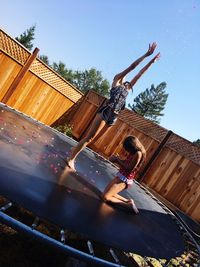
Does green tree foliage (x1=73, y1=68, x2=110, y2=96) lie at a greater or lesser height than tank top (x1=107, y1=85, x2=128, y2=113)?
greater

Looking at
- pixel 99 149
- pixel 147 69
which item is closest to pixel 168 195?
pixel 99 149

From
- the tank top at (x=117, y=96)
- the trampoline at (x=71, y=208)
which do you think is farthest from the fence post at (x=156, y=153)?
the tank top at (x=117, y=96)

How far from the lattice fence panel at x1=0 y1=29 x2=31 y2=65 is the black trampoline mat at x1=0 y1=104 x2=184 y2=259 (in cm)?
300

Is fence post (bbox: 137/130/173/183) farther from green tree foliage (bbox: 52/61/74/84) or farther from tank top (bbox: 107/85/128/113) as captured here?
green tree foliage (bbox: 52/61/74/84)

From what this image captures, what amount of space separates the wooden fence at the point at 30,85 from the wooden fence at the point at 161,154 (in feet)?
2.37

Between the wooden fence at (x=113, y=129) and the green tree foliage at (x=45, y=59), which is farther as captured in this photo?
the green tree foliage at (x=45, y=59)

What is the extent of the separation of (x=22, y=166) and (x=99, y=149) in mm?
6214

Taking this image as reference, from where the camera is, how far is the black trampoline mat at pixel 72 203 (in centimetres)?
230

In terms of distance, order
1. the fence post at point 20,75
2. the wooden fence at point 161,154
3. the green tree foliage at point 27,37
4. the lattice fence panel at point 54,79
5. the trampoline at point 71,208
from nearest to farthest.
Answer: the trampoline at point 71,208 < the wooden fence at point 161,154 < the fence post at point 20,75 < the lattice fence panel at point 54,79 < the green tree foliage at point 27,37

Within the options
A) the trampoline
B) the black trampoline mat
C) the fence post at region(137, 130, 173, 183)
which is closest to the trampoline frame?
the trampoline

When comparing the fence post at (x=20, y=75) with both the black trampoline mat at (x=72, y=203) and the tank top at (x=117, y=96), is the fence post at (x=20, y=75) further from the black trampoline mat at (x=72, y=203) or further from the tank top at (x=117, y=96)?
the tank top at (x=117, y=96)

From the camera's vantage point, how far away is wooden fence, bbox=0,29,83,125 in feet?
22.3

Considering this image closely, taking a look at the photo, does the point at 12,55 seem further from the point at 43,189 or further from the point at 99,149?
the point at 43,189

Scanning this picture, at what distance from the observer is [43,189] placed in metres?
2.63
